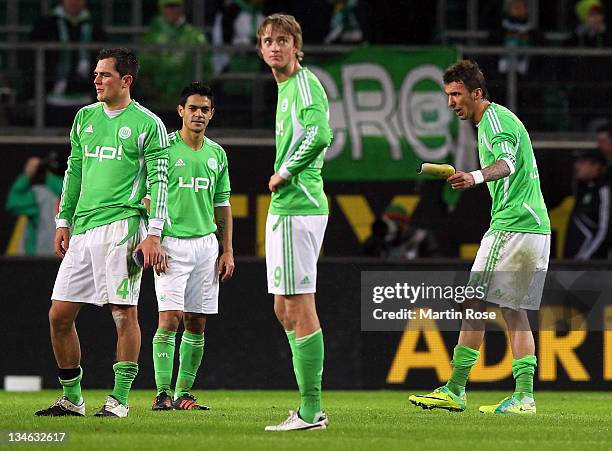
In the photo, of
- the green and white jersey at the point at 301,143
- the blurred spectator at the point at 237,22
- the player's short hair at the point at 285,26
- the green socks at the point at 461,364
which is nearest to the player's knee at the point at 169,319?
the green socks at the point at 461,364

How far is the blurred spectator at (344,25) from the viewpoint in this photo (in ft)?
51.1

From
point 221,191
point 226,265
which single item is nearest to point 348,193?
point 221,191

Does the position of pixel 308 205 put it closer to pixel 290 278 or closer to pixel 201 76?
pixel 290 278

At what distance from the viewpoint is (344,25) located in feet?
51.4

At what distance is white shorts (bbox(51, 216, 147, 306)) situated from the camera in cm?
866

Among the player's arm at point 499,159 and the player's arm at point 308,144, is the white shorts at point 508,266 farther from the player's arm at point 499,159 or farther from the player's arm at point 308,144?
the player's arm at point 308,144

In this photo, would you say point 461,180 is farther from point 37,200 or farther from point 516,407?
point 37,200

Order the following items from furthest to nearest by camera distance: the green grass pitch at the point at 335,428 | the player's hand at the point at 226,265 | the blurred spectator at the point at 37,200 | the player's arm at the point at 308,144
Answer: the blurred spectator at the point at 37,200 → the player's hand at the point at 226,265 → the player's arm at the point at 308,144 → the green grass pitch at the point at 335,428

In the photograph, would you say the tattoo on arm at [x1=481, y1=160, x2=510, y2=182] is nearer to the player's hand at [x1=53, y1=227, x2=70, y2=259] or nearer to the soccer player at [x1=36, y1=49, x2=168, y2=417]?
the soccer player at [x1=36, y1=49, x2=168, y2=417]

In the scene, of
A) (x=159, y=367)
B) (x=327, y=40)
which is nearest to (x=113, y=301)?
(x=159, y=367)

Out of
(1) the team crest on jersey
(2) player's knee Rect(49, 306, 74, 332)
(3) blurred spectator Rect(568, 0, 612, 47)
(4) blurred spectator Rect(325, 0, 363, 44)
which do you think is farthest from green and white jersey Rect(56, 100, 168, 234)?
(3) blurred spectator Rect(568, 0, 612, 47)

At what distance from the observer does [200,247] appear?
32.7ft

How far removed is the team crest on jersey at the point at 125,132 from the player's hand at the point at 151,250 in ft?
2.09

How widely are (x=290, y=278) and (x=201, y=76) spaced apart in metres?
7.09
